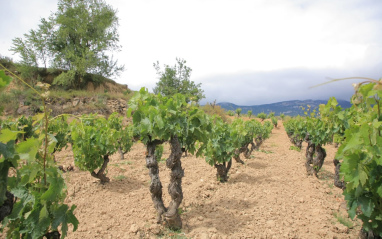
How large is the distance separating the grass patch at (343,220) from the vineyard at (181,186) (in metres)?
0.03

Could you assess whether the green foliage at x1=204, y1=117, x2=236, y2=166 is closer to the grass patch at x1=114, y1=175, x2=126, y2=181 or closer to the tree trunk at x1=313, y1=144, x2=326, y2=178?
the grass patch at x1=114, y1=175, x2=126, y2=181

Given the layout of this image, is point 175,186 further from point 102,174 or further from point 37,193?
point 102,174

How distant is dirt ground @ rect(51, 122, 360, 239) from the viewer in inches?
146

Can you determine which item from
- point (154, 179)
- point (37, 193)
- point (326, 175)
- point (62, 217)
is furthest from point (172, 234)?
point (326, 175)

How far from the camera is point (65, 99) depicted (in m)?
19.9

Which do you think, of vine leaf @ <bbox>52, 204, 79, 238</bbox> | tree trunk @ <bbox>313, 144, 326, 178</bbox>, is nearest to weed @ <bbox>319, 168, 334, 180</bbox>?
tree trunk @ <bbox>313, 144, 326, 178</bbox>

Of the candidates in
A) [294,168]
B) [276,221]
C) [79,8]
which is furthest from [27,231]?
[79,8]

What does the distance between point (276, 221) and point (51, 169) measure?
375cm

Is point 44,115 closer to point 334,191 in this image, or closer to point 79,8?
point 334,191

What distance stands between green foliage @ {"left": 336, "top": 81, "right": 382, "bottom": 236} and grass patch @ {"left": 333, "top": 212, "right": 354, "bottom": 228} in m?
1.55

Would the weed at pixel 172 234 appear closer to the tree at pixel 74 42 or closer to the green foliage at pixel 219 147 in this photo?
the green foliage at pixel 219 147

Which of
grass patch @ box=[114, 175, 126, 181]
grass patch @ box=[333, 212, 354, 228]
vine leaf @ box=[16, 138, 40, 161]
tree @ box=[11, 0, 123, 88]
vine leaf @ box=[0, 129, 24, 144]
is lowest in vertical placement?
grass patch @ box=[333, 212, 354, 228]

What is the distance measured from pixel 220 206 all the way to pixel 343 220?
7.25ft

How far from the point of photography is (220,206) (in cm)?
470
